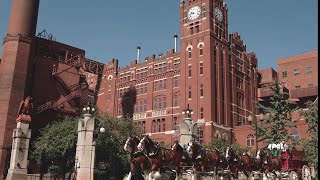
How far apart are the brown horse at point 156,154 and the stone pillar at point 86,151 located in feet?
29.9

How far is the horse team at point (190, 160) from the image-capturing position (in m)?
14.9

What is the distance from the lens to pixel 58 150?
3938cm

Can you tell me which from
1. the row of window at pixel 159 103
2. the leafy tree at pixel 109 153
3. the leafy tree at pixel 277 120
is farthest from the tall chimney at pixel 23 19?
the leafy tree at pixel 277 120

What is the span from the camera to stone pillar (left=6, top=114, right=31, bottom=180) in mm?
24656

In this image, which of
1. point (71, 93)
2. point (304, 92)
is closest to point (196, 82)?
point (71, 93)

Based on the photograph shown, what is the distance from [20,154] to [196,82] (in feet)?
135

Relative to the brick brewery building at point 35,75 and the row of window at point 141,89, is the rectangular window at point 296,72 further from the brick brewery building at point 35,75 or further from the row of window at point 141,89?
the brick brewery building at point 35,75

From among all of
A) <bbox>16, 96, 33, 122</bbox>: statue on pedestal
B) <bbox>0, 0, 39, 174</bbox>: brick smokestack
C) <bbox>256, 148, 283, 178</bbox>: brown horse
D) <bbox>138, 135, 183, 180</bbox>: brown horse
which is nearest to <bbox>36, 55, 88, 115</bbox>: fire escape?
<bbox>0, 0, 39, 174</bbox>: brick smokestack

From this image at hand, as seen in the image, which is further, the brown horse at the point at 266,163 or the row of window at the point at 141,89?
the row of window at the point at 141,89

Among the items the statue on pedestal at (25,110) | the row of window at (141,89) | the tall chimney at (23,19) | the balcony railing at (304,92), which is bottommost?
the statue on pedestal at (25,110)

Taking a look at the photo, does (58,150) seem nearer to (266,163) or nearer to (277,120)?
(277,120)

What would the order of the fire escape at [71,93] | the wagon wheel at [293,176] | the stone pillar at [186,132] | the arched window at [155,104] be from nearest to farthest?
the stone pillar at [186,132], the wagon wheel at [293,176], the fire escape at [71,93], the arched window at [155,104]

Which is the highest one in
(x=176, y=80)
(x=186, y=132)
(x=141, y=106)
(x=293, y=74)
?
(x=293, y=74)

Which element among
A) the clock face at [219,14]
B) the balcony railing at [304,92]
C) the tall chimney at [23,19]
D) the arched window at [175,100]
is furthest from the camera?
the clock face at [219,14]
